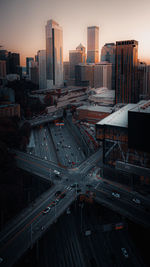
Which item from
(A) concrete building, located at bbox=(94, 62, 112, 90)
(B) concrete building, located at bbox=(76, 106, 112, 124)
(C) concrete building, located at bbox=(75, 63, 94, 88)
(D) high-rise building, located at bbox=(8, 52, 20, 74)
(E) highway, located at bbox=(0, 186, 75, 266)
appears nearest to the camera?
(E) highway, located at bbox=(0, 186, 75, 266)

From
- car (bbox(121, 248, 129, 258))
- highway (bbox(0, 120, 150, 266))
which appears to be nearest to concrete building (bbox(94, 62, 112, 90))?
highway (bbox(0, 120, 150, 266))

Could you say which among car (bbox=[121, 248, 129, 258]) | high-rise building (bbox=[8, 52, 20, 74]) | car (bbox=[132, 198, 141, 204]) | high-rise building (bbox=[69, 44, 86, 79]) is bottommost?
car (bbox=[121, 248, 129, 258])

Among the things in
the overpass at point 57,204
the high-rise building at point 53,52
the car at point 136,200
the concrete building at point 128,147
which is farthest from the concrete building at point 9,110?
the high-rise building at point 53,52

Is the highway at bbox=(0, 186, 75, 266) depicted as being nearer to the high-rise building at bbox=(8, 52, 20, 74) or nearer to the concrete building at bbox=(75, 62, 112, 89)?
the high-rise building at bbox=(8, 52, 20, 74)

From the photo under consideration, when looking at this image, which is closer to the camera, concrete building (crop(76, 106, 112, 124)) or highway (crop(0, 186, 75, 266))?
highway (crop(0, 186, 75, 266))

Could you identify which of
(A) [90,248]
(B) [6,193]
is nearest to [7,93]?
(B) [6,193]

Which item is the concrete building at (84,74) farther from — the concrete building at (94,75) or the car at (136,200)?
the car at (136,200)

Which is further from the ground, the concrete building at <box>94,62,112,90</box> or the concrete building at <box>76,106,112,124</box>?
the concrete building at <box>94,62,112,90</box>
